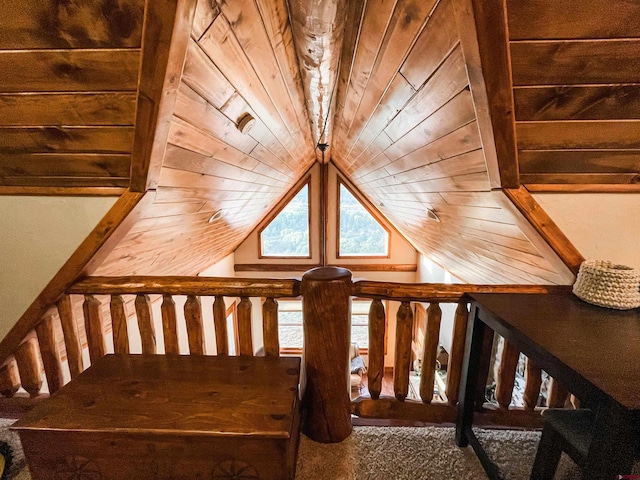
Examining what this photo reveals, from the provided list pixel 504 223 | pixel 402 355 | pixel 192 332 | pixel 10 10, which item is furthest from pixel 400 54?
pixel 192 332

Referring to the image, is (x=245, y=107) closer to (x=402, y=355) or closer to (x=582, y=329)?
(x=402, y=355)

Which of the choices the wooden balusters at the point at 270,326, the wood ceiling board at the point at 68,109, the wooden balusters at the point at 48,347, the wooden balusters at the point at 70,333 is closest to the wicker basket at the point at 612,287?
the wooden balusters at the point at 270,326

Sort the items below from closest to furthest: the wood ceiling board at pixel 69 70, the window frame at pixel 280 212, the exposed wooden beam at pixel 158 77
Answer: the exposed wooden beam at pixel 158 77 → the wood ceiling board at pixel 69 70 → the window frame at pixel 280 212

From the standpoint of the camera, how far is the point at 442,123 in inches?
46.3

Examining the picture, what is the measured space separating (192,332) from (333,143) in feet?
7.18

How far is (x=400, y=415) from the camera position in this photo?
1509 millimetres

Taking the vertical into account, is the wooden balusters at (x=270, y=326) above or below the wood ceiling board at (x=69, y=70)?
below

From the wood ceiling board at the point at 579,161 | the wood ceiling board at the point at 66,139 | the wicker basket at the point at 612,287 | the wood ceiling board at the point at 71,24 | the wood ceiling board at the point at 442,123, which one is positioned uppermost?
the wood ceiling board at the point at 71,24

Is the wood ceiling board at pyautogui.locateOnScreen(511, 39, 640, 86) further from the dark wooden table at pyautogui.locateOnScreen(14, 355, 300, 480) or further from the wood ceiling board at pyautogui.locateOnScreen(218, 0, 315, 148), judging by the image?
the dark wooden table at pyautogui.locateOnScreen(14, 355, 300, 480)

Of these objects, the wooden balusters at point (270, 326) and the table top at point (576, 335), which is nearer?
the table top at point (576, 335)

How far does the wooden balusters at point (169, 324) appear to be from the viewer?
1.49 m

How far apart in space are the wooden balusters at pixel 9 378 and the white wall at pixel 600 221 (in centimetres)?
267

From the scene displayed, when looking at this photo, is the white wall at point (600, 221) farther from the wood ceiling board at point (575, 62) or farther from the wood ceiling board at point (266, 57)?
the wood ceiling board at point (266, 57)

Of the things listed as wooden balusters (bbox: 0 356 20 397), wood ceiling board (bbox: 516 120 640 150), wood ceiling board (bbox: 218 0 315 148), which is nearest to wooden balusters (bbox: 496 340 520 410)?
wood ceiling board (bbox: 516 120 640 150)
